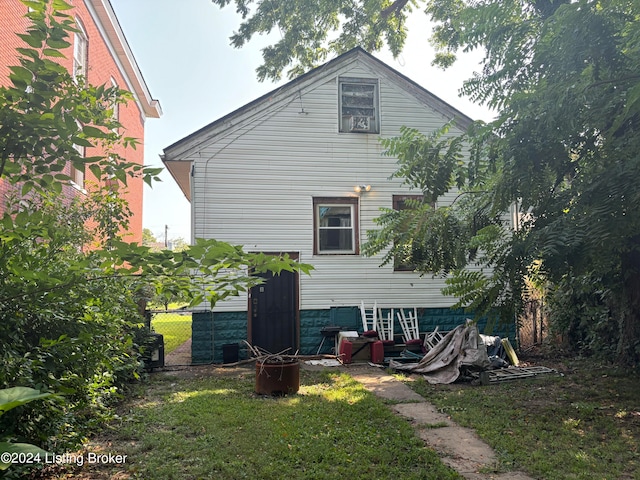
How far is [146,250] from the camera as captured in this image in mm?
1869

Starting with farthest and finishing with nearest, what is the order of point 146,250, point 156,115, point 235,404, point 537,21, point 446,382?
1. point 156,115
2. point 446,382
3. point 235,404
4. point 537,21
5. point 146,250

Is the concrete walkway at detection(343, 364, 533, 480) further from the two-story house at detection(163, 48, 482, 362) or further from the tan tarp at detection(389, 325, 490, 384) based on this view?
the two-story house at detection(163, 48, 482, 362)

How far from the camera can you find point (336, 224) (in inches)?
425

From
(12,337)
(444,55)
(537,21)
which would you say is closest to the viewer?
(12,337)

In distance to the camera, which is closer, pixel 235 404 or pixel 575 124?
pixel 575 124

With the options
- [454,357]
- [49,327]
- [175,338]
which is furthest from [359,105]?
[175,338]

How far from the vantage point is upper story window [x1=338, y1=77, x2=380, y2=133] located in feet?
36.4

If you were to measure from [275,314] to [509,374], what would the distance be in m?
5.16

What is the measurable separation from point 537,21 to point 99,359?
6.25 metres

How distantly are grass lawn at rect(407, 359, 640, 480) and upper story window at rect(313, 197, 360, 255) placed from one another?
3.75m

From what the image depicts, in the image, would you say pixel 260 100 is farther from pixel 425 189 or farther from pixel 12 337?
pixel 12 337

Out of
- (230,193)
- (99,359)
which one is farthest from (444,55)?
(99,359)

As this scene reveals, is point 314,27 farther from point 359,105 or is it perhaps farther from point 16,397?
point 16,397

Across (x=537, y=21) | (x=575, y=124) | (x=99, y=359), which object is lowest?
(x=99, y=359)
